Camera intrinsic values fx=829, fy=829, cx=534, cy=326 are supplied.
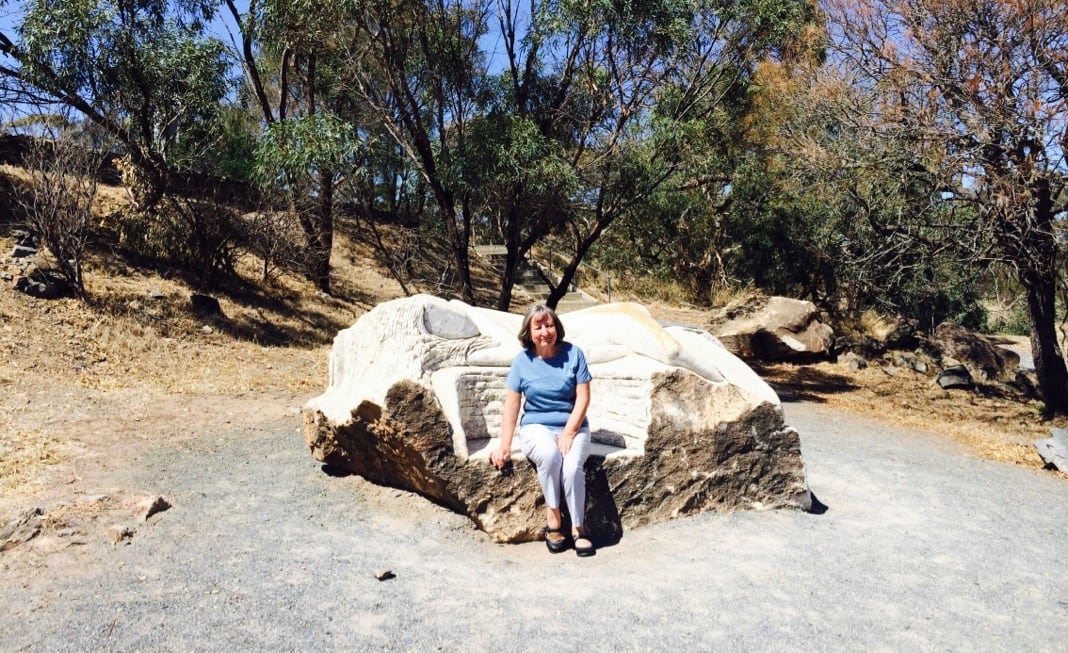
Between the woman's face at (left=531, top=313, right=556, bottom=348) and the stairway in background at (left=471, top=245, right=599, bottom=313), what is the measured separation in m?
11.2

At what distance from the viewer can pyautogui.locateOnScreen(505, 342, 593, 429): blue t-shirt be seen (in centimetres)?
483

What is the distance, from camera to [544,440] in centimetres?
468

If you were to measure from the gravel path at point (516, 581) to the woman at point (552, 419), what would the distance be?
0.95 feet

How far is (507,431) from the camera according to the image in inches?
189

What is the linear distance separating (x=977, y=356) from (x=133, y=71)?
14639 mm

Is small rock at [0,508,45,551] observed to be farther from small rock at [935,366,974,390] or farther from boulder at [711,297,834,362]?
small rock at [935,366,974,390]

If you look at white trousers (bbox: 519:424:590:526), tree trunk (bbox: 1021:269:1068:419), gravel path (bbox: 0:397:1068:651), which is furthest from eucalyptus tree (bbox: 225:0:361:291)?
tree trunk (bbox: 1021:269:1068:419)

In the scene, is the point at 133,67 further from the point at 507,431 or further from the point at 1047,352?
A: the point at 1047,352

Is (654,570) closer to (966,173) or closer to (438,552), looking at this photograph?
(438,552)

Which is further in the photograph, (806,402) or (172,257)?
(172,257)

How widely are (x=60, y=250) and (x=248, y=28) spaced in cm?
457

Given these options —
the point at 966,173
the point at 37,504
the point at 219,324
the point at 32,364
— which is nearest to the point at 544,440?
the point at 37,504

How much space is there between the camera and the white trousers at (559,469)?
464 cm

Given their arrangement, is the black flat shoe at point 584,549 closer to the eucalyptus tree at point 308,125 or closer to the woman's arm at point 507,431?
the woman's arm at point 507,431
